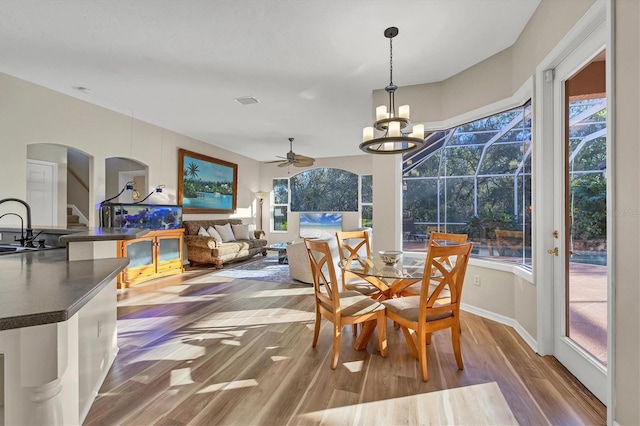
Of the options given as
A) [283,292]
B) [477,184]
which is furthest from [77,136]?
[477,184]

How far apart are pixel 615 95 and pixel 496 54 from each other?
197 centimetres

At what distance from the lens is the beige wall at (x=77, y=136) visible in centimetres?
351

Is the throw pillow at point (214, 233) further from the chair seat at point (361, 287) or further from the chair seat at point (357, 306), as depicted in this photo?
the chair seat at point (357, 306)

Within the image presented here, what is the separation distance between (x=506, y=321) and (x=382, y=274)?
1667 millimetres

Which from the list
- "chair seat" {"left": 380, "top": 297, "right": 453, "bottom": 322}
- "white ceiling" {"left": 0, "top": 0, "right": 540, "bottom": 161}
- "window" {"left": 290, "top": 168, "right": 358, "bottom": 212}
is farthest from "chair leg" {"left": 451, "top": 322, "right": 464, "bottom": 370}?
"window" {"left": 290, "top": 168, "right": 358, "bottom": 212}

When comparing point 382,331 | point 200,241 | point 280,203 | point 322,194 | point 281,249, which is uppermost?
point 322,194

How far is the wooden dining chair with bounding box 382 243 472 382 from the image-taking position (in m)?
2.03

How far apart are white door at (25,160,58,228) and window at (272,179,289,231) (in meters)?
5.27

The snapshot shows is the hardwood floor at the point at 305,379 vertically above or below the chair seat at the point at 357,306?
below

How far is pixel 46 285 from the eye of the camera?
1221 millimetres

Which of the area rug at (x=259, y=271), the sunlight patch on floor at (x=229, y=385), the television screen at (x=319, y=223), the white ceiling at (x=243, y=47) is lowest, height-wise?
the sunlight patch on floor at (x=229, y=385)

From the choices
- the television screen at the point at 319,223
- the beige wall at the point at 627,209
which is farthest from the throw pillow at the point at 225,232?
the beige wall at the point at 627,209

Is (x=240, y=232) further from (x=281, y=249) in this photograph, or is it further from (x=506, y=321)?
(x=506, y=321)

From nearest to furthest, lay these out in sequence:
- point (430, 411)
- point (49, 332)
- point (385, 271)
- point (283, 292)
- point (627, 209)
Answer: point (49, 332), point (627, 209), point (430, 411), point (385, 271), point (283, 292)
